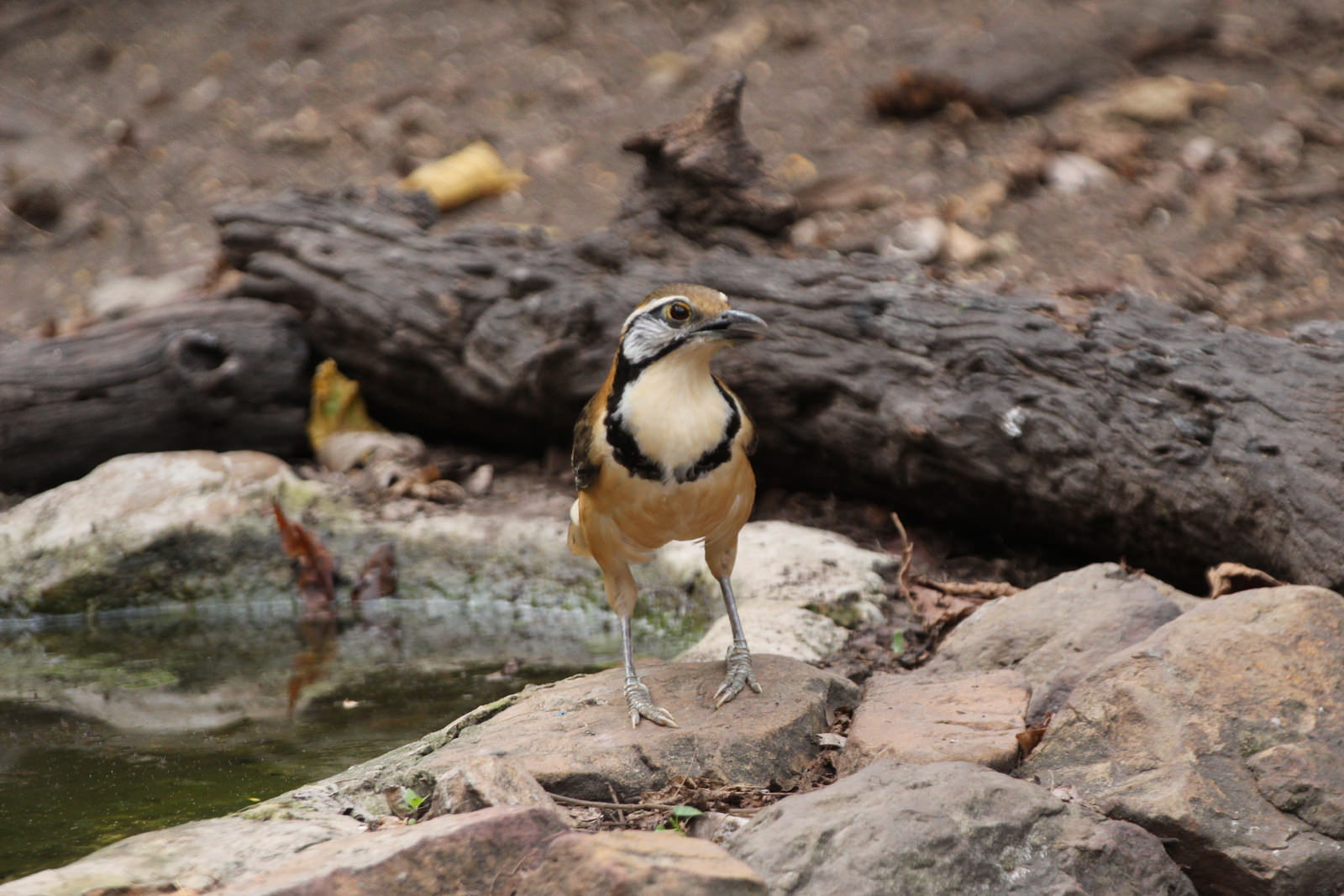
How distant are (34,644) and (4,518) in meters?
0.95

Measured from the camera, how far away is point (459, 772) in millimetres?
3324

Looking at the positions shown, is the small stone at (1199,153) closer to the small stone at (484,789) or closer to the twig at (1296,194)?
the twig at (1296,194)

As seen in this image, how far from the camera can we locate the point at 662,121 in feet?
36.3

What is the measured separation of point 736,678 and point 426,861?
1.62 m

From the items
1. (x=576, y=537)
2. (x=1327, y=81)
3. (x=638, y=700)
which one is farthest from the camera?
(x=1327, y=81)

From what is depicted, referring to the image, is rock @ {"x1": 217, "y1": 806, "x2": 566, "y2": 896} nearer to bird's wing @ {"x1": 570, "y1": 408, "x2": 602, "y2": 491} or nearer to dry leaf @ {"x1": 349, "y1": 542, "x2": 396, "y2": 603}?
bird's wing @ {"x1": 570, "y1": 408, "x2": 602, "y2": 491}

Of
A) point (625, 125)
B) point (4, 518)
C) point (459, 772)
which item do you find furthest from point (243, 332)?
point (459, 772)

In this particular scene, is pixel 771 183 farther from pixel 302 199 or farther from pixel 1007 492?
pixel 302 199

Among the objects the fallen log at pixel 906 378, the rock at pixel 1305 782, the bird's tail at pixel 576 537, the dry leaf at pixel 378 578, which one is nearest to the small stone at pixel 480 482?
the fallen log at pixel 906 378

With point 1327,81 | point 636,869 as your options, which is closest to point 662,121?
point 1327,81

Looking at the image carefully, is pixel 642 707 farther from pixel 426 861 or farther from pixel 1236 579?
pixel 1236 579

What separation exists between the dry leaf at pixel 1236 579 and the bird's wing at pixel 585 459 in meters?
2.52

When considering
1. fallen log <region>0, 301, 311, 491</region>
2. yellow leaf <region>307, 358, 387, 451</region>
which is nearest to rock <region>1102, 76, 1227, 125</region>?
yellow leaf <region>307, 358, 387, 451</region>

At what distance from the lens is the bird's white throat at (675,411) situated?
13.2ft
